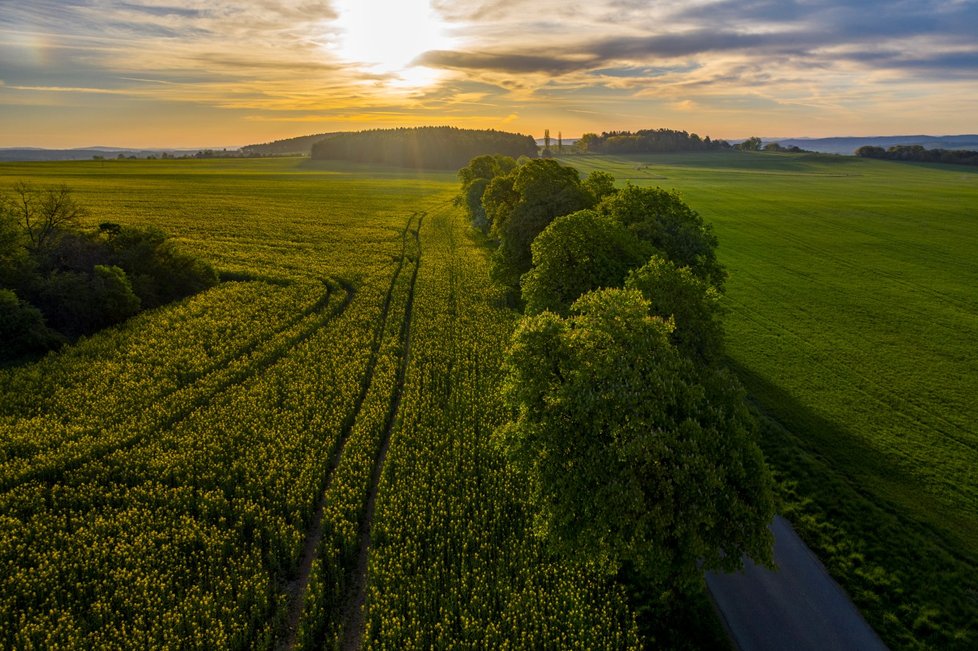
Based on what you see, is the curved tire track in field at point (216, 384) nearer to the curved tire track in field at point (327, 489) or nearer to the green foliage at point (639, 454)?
the curved tire track in field at point (327, 489)

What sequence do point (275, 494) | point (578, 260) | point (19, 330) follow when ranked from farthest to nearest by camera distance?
point (19, 330), point (578, 260), point (275, 494)

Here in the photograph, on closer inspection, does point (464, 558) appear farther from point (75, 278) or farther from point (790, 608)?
point (75, 278)

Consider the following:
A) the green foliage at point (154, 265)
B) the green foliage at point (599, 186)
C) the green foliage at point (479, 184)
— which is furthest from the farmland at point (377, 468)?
the green foliage at point (479, 184)

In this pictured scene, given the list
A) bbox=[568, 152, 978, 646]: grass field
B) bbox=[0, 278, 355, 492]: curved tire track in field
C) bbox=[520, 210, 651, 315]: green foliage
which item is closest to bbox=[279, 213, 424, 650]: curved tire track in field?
bbox=[0, 278, 355, 492]: curved tire track in field

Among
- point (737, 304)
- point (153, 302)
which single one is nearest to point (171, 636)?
point (153, 302)

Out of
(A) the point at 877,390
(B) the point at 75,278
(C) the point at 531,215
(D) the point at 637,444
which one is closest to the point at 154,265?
(B) the point at 75,278
